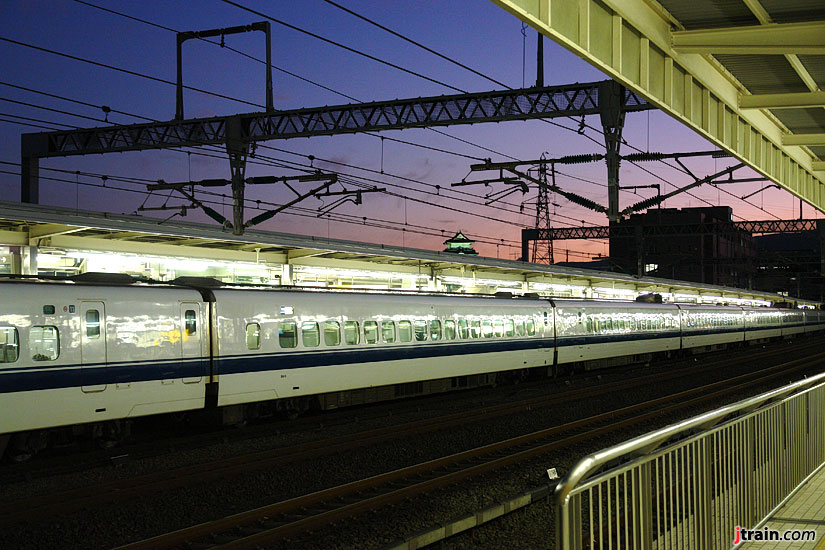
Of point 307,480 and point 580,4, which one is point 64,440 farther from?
point 580,4

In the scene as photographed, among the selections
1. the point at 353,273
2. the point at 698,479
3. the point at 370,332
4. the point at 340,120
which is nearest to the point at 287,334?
the point at 370,332

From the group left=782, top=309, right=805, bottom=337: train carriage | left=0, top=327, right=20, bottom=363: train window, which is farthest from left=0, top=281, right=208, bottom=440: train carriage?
left=782, top=309, right=805, bottom=337: train carriage

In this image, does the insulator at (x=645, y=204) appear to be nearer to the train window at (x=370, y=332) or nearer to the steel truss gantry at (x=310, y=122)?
the steel truss gantry at (x=310, y=122)

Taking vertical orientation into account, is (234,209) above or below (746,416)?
above

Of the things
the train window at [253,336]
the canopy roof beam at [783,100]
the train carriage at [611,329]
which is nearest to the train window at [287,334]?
the train window at [253,336]

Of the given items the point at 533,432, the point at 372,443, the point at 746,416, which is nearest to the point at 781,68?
the point at 746,416

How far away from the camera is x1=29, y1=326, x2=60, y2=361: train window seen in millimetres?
11781

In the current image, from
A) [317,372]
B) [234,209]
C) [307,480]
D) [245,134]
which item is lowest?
[307,480]

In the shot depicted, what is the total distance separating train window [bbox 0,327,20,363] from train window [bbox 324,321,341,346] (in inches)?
267

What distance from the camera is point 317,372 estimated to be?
663 inches

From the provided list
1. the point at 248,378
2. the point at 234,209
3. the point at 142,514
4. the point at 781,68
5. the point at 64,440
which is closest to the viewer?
the point at 142,514

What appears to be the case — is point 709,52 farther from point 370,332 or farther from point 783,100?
point 370,332

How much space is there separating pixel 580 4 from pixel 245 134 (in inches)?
633

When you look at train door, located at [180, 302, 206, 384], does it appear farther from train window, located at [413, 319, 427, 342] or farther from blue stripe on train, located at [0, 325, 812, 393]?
train window, located at [413, 319, 427, 342]
